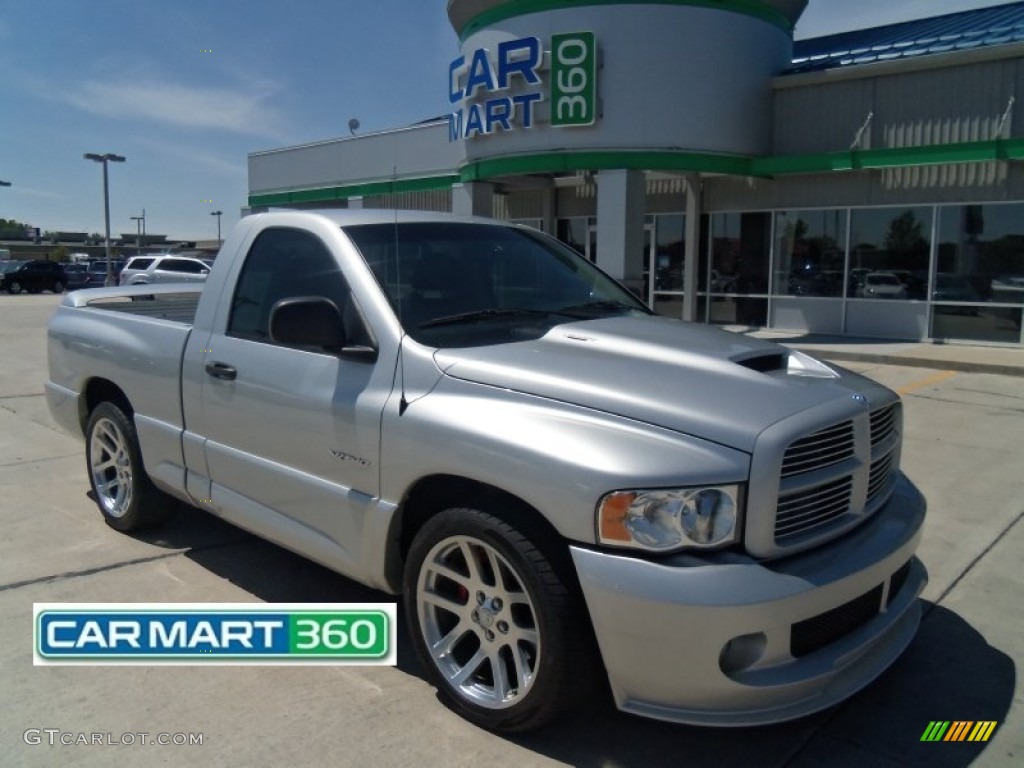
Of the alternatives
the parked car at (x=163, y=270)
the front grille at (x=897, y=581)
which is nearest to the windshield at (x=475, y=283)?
the front grille at (x=897, y=581)

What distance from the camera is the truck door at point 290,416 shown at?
344 cm

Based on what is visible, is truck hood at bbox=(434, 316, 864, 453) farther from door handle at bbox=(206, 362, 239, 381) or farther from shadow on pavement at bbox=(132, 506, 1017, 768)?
door handle at bbox=(206, 362, 239, 381)

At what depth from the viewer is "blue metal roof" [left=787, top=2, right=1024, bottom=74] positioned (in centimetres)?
1456

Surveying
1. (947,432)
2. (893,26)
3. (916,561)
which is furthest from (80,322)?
(893,26)

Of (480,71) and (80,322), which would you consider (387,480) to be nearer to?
(80,322)

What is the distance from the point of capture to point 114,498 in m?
5.38

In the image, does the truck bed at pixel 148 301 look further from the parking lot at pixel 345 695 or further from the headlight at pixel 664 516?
the headlight at pixel 664 516

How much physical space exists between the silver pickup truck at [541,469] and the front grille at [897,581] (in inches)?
0.8

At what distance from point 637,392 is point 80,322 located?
4.29 metres

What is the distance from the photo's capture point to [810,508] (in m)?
2.85

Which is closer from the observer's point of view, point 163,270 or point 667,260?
point 667,260

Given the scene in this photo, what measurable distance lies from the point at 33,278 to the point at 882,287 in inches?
1547

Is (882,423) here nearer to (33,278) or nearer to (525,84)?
(525,84)

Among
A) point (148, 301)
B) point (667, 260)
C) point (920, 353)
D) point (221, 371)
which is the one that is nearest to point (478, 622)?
point (221, 371)
